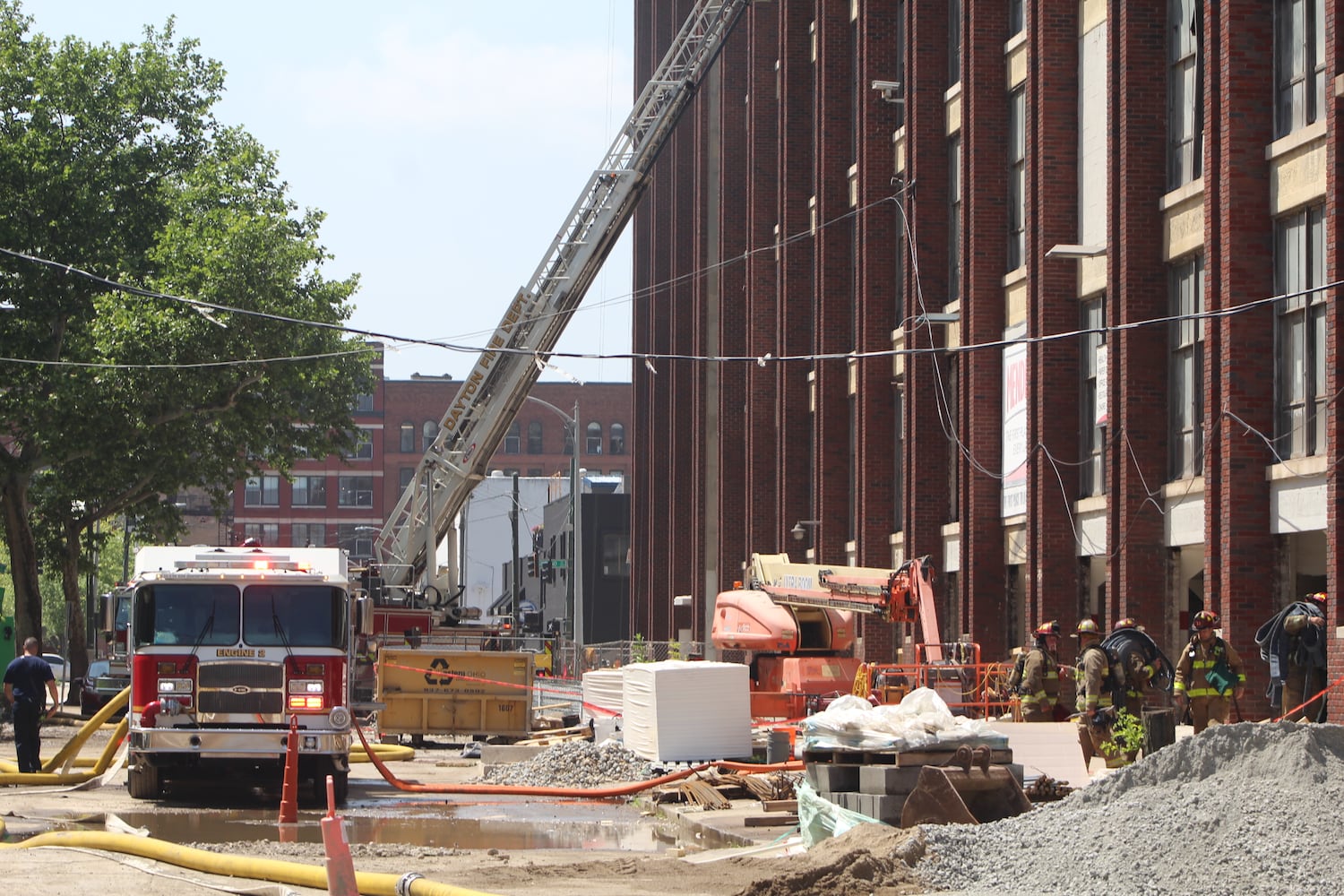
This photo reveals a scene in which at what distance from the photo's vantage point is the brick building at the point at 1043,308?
22.8 metres

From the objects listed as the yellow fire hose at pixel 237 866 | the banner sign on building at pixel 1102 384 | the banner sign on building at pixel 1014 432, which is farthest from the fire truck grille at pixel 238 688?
the banner sign on building at pixel 1014 432

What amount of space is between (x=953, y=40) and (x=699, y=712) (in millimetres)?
17496

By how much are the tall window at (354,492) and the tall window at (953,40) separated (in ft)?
282

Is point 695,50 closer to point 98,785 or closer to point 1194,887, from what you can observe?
point 98,785

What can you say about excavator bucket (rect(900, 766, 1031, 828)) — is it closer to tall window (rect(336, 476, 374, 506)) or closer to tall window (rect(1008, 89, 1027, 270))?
tall window (rect(1008, 89, 1027, 270))

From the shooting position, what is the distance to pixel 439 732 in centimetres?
2811

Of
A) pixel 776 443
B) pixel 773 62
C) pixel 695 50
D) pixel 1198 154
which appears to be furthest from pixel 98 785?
pixel 773 62

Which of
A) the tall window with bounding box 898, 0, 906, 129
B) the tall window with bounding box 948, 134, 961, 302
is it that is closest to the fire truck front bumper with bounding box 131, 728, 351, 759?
the tall window with bounding box 948, 134, 961, 302

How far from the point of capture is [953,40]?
34.7 metres

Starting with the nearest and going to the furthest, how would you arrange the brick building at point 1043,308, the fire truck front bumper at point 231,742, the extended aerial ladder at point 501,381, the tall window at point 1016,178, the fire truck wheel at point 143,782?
the fire truck front bumper at point 231,742 → the fire truck wheel at point 143,782 → the brick building at point 1043,308 → the tall window at point 1016,178 → the extended aerial ladder at point 501,381

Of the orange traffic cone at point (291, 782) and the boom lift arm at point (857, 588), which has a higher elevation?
the boom lift arm at point (857, 588)

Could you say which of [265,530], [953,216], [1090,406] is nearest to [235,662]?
[1090,406]

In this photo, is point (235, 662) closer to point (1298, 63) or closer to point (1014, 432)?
point (1298, 63)

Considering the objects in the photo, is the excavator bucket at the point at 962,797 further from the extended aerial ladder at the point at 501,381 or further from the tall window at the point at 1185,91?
the extended aerial ladder at the point at 501,381
